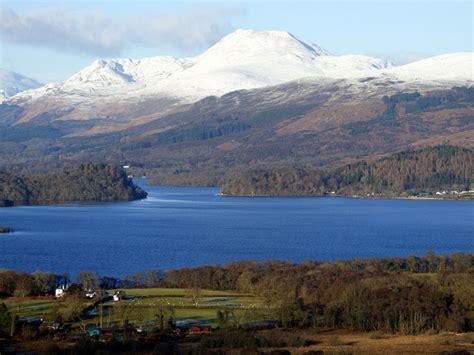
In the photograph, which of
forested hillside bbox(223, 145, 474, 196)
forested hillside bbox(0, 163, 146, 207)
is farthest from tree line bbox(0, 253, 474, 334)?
forested hillside bbox(223, 145, 474, 196)

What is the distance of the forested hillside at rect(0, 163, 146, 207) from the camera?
110438 mm

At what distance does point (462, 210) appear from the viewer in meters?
96.1

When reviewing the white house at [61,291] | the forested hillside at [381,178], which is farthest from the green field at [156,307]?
the forested hillside at [381,178]

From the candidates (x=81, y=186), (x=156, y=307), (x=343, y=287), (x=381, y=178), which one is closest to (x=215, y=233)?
(x=343, y=287)

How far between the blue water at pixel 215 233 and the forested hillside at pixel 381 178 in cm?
1393

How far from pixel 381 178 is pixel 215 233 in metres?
57.3

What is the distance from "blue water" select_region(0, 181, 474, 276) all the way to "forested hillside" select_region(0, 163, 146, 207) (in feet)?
16.2

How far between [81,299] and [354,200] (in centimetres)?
8382

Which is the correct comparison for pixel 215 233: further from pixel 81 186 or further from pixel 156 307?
pixel 81 186

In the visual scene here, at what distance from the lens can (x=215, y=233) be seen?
70.2 metres

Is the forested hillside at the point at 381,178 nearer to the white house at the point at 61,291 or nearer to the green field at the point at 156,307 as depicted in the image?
the white house at the point at 61,291

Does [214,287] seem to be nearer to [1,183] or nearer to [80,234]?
[80,234]

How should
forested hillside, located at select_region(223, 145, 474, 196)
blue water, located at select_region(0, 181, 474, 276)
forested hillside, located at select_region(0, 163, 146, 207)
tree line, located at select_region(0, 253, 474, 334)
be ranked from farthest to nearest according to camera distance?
1. forested hillside, located at select_region(223, 145, 474, 196)
2. forested hillside, located at select_region(0, 163, 146, 207)
3. blue water, located at select_region(0, 181, 474, 276)
4. tree line, located at select_region(0, 253, 474, 334)

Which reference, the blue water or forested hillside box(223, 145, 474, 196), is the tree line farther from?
forested hillside box(223, 145, 474, 196)
